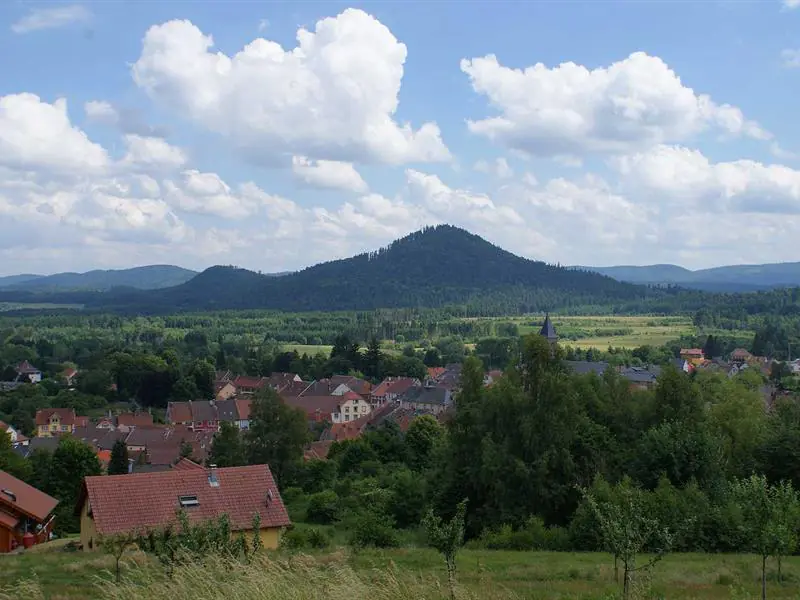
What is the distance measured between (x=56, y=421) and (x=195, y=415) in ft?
41.3

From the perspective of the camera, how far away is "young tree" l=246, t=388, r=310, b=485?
1556 inches

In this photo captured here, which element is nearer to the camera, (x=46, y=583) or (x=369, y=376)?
(x=46, y=583)

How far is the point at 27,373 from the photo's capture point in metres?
105

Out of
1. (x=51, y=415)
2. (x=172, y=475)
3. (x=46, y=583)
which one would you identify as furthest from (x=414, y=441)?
(x=51, y=415)

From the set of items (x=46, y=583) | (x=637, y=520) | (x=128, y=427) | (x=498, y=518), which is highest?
(x=637, y=520)

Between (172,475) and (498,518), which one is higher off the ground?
(172,475)

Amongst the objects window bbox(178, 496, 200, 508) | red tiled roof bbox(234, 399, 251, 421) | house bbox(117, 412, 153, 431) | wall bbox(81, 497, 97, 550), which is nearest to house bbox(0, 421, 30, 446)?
house bbox(117, 412, 153, 431)

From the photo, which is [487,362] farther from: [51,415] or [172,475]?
[172,475]

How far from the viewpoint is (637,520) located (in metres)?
11.1

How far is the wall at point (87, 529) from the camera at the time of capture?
20297 millimetres

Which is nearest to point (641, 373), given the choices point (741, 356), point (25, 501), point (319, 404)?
point (319, 404)

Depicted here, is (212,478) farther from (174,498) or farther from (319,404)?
(319,404)

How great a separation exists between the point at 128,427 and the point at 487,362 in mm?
53709

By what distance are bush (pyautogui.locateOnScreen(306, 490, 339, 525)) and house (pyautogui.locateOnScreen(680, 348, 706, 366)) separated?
8706 centimetres
